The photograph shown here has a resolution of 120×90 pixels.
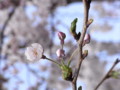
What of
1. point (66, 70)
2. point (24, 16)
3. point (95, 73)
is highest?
point (66, 70)

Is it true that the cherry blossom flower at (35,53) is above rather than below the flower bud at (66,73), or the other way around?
below

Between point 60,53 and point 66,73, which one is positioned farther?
point 60,53

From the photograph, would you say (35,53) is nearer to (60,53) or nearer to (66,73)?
(60,53)

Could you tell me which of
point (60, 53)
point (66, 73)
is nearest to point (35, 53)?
point (60, 53)

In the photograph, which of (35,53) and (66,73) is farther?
(35,53)

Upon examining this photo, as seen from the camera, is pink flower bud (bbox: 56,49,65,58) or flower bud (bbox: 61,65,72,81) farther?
pink flower bud (bbox: 56,49,65,58)

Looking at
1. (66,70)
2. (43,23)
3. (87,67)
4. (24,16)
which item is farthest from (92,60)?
(66,70)

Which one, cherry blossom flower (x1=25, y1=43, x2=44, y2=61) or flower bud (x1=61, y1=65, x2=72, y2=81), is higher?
flower bud (x1=61, y1=65, x2=72, y2=81)

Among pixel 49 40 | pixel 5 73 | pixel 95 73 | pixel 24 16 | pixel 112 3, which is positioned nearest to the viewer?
pixel 5 73

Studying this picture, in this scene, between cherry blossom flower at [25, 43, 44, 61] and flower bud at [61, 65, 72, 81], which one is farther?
cherry blossom flower at [25, 43, 44, 61]

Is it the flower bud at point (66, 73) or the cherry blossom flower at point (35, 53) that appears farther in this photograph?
the cherry blossom flower at point (35, 53)

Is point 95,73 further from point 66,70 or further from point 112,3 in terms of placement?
point 66,70
